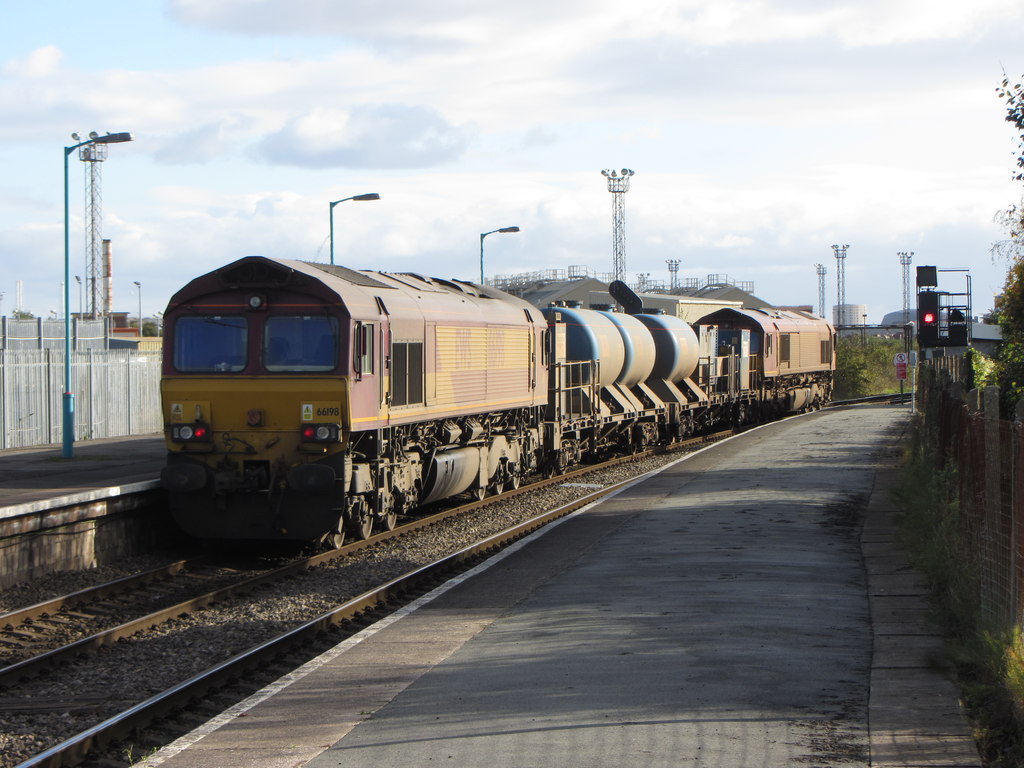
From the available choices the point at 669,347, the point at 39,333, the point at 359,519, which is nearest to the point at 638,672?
the point at 359,519

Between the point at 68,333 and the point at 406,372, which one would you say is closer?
the point at 406,372

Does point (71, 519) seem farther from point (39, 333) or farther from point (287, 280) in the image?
point (39, 333)

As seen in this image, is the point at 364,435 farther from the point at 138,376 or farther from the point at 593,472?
the point at 138,376

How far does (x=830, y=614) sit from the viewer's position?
31.7ft

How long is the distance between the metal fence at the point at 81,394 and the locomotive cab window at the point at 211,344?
12.8 metres

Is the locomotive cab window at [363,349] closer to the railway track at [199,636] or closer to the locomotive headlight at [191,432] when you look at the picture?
the locomotive headlight at [191,432]

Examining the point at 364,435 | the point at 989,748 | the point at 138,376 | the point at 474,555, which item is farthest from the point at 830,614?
the point at 138,376

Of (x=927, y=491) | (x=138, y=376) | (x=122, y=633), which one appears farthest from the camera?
(x=138, y=376)

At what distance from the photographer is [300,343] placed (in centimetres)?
1380

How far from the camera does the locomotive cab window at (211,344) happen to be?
13.9m

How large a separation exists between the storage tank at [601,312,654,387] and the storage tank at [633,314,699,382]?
72 centimetres

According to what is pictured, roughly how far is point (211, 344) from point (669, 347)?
1683 cm

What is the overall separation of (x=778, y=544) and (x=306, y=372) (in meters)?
5.92

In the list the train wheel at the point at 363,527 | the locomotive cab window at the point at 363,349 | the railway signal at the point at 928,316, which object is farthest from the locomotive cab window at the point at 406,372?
the railway signal at the point at 928,316
